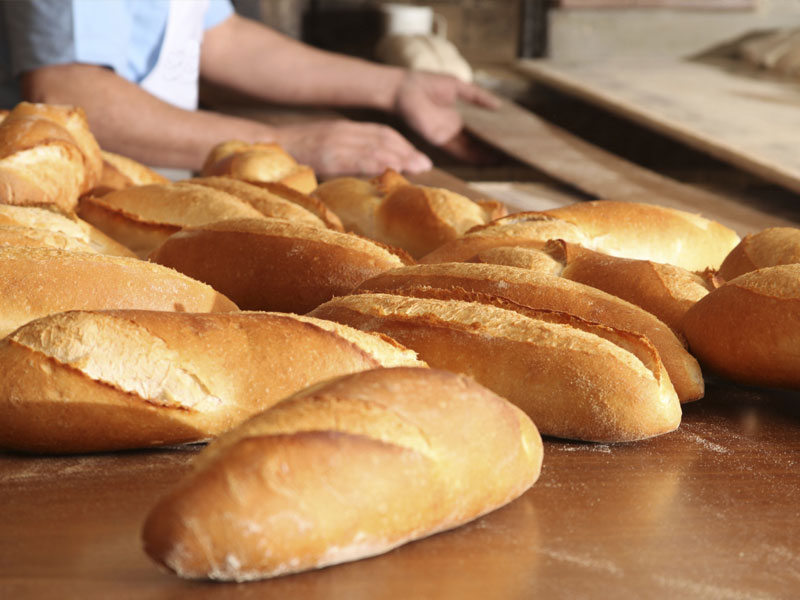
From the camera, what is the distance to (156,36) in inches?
92.0

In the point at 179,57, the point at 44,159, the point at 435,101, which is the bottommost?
the point at 435,101

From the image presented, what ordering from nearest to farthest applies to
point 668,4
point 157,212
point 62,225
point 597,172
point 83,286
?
1. point 83,286
2. point 62,225
3. point 157,212
4. point 597,172
5. point 668,4

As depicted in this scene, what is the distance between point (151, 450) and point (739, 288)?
19.1 inches

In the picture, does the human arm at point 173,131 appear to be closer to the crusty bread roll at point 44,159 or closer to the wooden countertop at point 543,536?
the crusty bread roll at point 44,159

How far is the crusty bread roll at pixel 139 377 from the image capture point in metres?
0.67

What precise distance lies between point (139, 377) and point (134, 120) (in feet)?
5.28

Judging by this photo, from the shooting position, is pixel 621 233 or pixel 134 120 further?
pixel 134 120

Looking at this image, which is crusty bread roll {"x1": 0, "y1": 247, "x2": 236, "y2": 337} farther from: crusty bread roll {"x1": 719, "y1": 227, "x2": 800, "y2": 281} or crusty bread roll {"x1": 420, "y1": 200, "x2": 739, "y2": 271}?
crusty bread roll {"x1": 719, "y1": 227, "x2": 800, "y2": 281}

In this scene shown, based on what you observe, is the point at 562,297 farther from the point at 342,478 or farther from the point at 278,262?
the point at 342,478

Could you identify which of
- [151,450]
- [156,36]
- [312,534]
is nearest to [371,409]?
[312,534]

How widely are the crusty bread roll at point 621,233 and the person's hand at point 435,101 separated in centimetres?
133

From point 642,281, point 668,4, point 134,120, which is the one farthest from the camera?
point 668,4

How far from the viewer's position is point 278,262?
3.08ft

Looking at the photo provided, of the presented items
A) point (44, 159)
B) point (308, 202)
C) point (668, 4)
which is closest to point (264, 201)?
point (308, 202)
